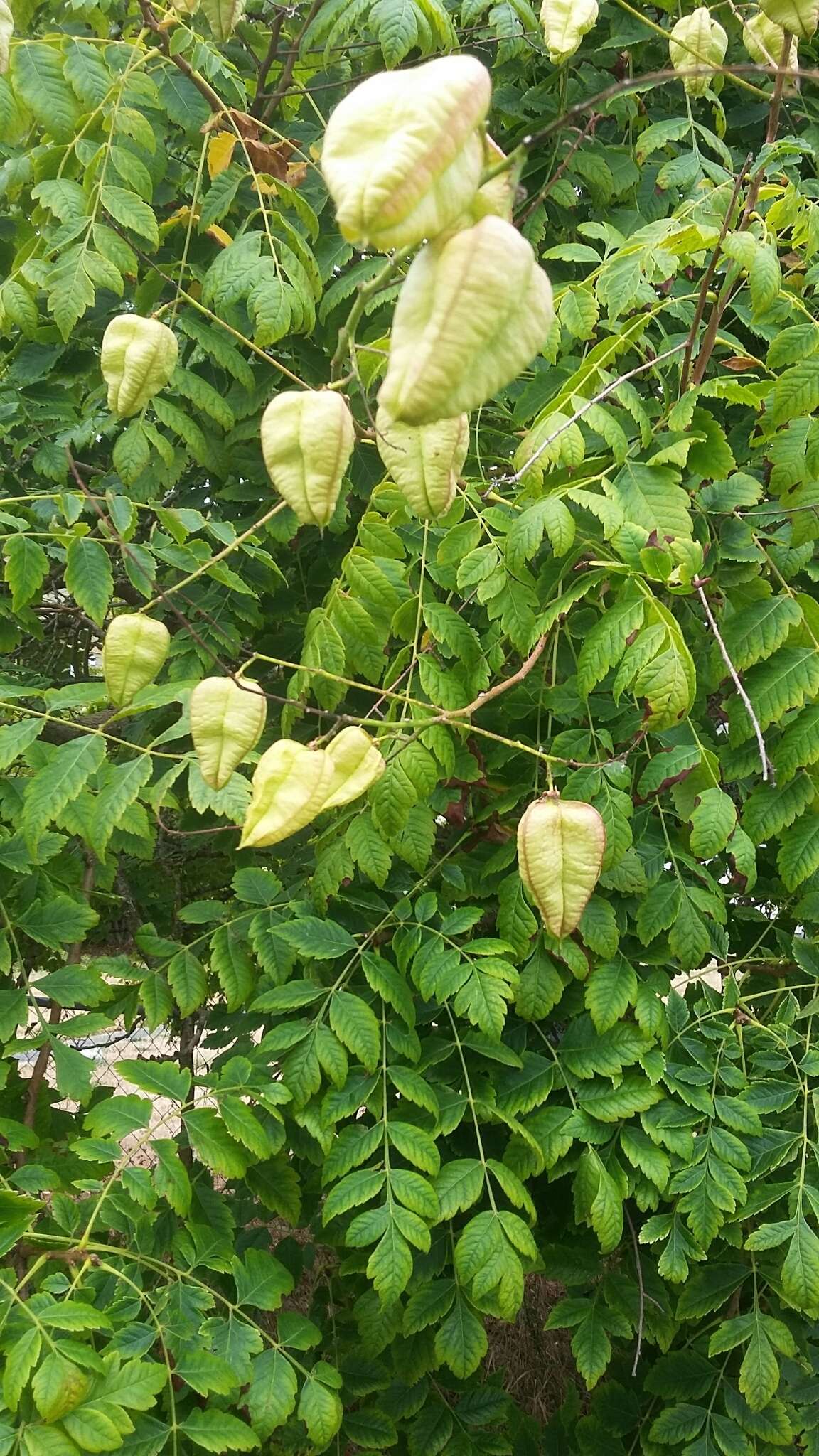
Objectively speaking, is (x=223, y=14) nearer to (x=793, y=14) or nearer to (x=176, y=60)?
(x=176, y=60)

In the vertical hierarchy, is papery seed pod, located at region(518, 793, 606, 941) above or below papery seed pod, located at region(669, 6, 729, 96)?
below

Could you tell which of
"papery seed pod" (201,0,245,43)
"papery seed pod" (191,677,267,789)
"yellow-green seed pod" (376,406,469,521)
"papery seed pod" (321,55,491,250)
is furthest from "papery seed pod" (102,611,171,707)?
"papery seed pod" (201,0,245,43)

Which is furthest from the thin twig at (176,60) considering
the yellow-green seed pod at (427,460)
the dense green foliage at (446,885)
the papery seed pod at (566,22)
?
the yellow-green seed pod at (427,460)

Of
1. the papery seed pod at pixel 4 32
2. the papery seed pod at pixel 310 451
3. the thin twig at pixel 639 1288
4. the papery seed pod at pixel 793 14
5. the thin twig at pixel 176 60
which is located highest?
the papery seed pod at pixel 793 14

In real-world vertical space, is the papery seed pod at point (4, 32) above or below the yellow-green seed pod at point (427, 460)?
above

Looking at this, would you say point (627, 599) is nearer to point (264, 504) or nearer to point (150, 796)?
point (150, 796)

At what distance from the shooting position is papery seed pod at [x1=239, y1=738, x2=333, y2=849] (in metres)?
1.02

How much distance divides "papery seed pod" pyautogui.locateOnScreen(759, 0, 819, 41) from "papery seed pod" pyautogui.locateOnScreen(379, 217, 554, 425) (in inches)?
27.3

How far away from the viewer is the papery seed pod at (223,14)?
1623 millimetres

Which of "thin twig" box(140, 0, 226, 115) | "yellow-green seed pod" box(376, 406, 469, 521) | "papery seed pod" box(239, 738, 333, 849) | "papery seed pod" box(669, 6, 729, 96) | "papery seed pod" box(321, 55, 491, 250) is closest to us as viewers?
"papery seed pod" box(321, 55, 491, 250)

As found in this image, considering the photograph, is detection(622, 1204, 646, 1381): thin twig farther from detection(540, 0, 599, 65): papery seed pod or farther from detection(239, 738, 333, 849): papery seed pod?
detection(540, 0, 599, 65): papery seed pod

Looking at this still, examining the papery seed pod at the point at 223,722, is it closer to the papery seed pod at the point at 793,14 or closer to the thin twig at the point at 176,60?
the papery seed pod at the point at 793,14

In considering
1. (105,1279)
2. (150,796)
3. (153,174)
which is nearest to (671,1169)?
(105,1279)

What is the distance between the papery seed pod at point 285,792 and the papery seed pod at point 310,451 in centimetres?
25
